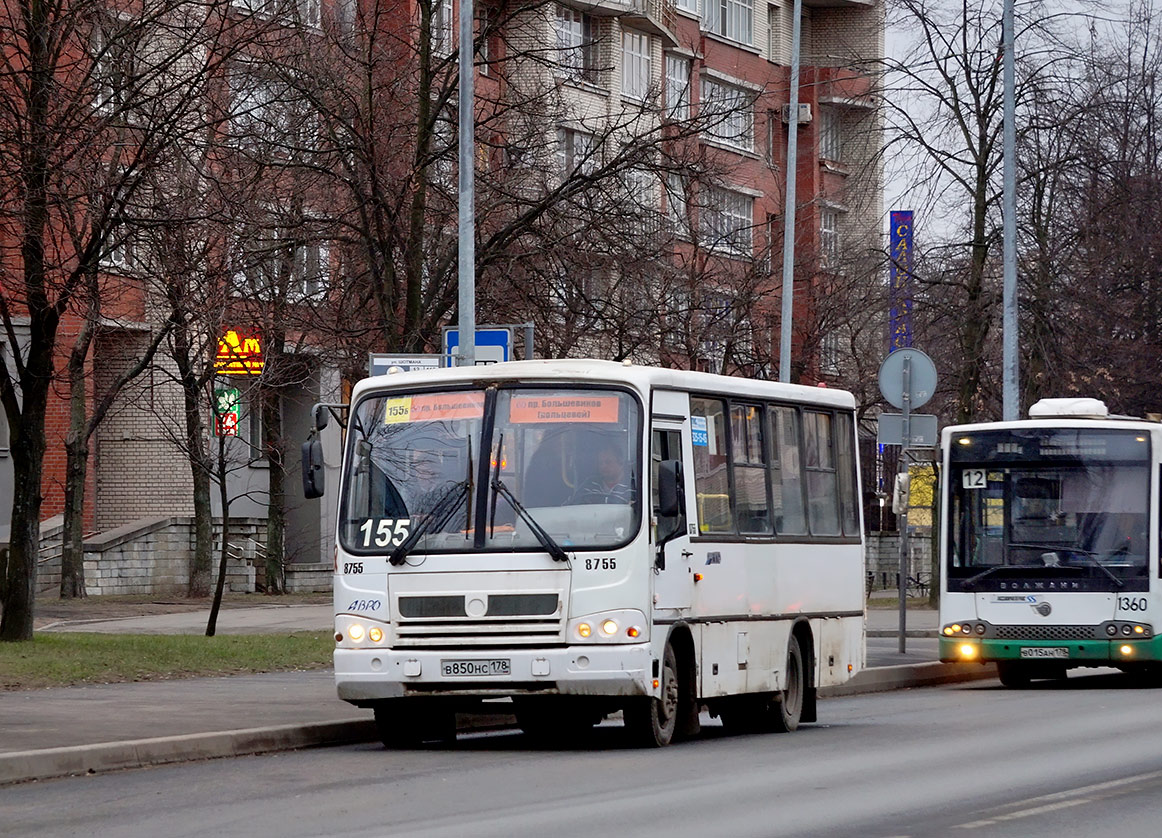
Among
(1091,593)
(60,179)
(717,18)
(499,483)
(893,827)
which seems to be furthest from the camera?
(717,18)

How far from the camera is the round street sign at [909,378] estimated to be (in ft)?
83.9

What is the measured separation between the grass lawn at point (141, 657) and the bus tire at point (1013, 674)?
7.40 meters

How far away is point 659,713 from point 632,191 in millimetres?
10688

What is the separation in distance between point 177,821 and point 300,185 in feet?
50.3

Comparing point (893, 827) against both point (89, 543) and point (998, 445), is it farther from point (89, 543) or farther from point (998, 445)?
point (89, 543)

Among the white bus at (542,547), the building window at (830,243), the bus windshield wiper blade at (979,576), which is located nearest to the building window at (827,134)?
the building window at (830,243)

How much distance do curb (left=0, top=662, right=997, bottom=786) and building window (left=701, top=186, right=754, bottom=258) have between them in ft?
49.5

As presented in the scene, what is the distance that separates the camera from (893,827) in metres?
10.6

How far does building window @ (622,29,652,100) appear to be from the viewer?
56.7 m

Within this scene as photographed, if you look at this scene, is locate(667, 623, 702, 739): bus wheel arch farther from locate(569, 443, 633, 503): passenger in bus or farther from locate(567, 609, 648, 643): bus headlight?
locate(569, 443, 633, 503): passenger in bus

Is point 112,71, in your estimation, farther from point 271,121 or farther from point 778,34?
point 778,34

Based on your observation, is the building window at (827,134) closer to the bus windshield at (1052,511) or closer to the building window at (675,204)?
the building window at (675,204)

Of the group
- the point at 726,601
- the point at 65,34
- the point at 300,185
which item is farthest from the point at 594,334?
the point at 726,601

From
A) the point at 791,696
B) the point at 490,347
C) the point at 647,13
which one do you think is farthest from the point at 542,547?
the point at 647,13
